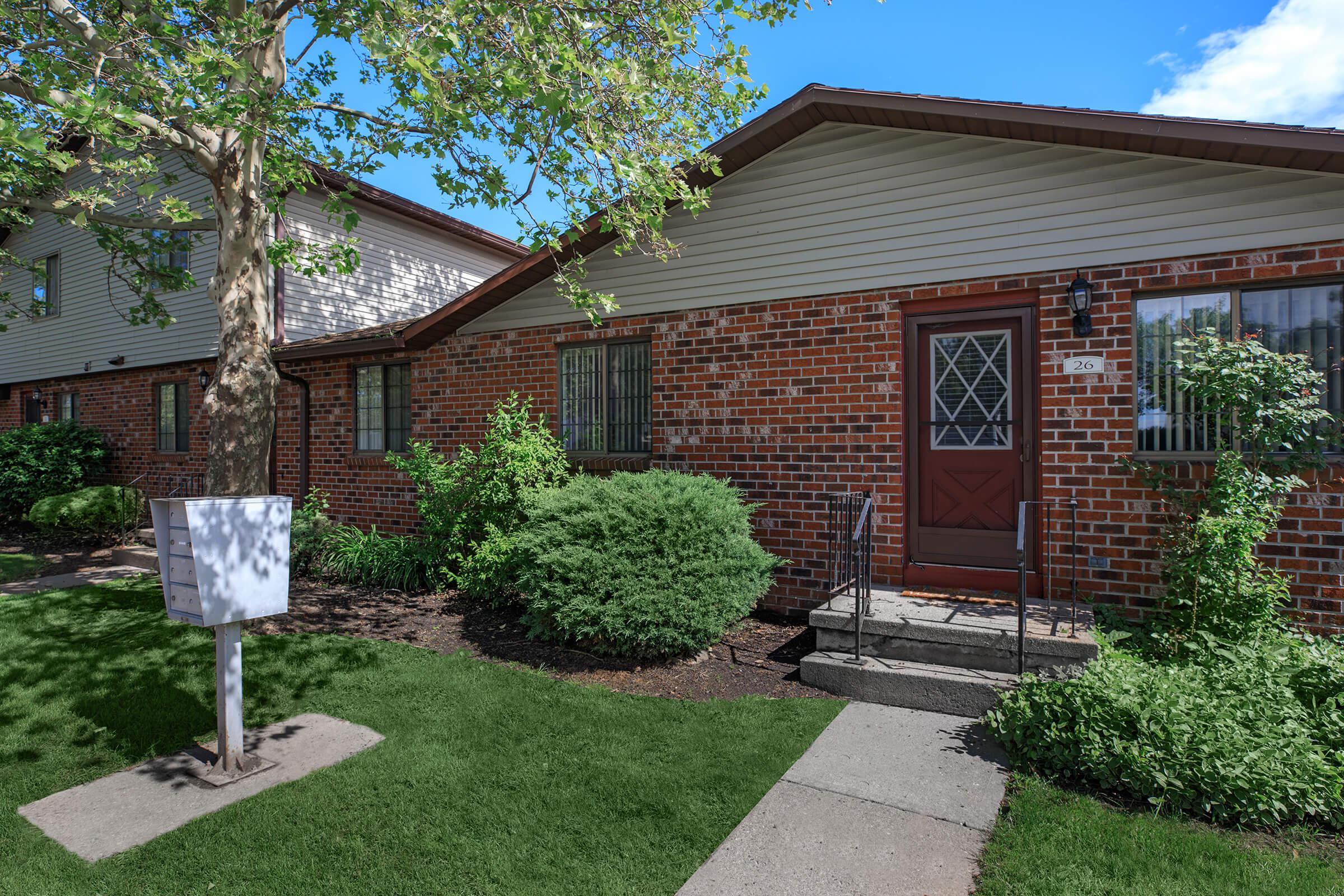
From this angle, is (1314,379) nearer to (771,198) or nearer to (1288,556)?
(1288,556)

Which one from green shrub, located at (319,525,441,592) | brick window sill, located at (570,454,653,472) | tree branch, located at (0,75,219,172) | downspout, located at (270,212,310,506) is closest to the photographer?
tree branch, located at (0,75,219,172)

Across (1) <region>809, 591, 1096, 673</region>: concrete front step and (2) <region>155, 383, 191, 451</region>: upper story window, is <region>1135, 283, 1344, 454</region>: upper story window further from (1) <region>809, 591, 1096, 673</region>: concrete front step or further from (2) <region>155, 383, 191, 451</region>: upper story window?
(2) <region>155, 383, 191, 451</region>: upper story window

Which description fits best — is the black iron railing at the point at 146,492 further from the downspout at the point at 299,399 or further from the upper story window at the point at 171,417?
the downspout at the point at 299,399

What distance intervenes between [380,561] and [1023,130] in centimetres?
747

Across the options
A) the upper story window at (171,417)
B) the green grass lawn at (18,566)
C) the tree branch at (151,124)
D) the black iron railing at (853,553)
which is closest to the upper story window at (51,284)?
the upper story window at (171,417)

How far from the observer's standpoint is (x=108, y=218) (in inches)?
288

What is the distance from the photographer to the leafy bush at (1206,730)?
3.18m

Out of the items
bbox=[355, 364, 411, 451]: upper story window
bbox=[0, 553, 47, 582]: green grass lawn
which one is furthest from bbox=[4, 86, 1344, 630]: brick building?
bbox=[0, 553, 47, 582]: green grass lawn

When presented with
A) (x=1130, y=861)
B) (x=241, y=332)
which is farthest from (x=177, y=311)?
(x=1130, y=861)

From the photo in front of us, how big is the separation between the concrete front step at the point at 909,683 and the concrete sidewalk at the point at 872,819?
7.5 inches

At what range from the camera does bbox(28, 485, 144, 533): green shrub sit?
1109 cm

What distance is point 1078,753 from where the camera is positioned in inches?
140

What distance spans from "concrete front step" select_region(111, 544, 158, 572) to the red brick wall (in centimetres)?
288

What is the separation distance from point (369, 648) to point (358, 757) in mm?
2018
